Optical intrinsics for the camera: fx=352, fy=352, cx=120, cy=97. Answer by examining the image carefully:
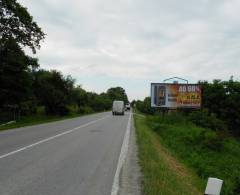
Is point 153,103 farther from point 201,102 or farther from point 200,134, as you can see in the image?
point 200,134

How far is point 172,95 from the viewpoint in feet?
120

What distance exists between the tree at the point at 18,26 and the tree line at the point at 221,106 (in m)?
17.0

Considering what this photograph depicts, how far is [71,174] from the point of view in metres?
8.57

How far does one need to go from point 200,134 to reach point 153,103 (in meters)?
14.7

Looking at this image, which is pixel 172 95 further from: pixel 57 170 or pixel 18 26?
pixel 57 170

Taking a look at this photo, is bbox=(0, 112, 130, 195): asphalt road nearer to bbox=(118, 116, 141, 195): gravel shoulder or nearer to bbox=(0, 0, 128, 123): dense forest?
bbox=(118, 116, 141, 195): gravel shoulder

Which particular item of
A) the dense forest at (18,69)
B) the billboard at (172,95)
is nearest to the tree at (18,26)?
the dense forest at (18,69)

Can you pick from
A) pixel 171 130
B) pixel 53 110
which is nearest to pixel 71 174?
pixel 171 130

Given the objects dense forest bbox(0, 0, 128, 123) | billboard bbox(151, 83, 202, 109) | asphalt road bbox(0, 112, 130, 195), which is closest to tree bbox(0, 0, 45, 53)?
dense forest bbox(0, 0, 128, 123)

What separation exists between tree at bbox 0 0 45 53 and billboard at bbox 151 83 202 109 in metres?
12.8

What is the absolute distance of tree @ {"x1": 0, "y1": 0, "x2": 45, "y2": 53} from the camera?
30844 millimetres

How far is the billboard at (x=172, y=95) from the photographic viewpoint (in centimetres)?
3647

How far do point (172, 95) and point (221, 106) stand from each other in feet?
16.8

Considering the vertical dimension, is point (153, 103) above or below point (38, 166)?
above
